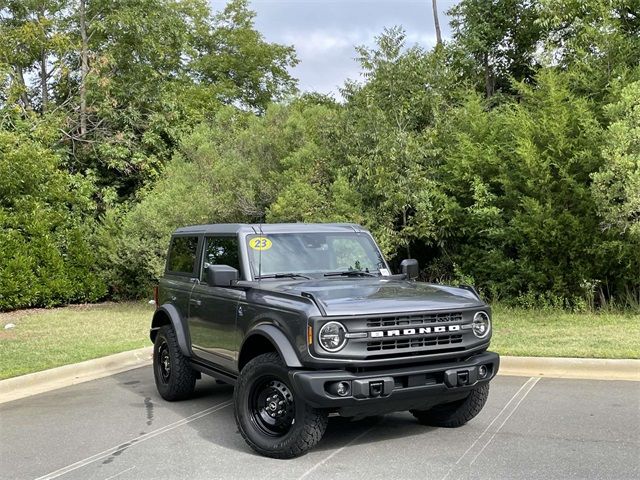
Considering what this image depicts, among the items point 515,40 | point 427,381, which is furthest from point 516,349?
point 515,40

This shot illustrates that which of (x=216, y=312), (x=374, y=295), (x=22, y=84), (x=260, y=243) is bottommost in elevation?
(x=216, y=312)

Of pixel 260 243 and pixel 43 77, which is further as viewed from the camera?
pixel 43 77

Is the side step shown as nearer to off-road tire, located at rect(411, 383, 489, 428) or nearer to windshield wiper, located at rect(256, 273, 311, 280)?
windshield wiper, located at rect(256, 273, 311, 280)

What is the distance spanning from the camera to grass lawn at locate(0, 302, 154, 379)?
9211 mm

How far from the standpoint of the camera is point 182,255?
7367 mm

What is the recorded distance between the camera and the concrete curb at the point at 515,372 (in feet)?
24.8

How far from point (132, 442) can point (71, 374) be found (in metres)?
3.44

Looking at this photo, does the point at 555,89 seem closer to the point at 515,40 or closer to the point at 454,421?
the point at 454,421

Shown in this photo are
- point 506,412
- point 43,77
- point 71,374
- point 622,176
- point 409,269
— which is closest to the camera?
point 506,412

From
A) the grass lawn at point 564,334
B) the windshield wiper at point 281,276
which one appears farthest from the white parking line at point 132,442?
the grass lawn at point 564,334

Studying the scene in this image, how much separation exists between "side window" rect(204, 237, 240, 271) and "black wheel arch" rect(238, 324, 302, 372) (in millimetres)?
902

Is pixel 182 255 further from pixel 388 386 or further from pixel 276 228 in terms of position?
pixel 388 386

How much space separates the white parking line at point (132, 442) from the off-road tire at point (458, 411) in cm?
227

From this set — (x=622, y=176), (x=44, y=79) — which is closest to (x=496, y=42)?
(x=622, y=176)
